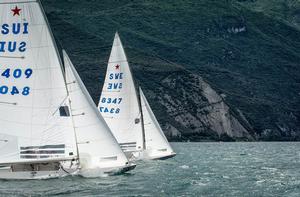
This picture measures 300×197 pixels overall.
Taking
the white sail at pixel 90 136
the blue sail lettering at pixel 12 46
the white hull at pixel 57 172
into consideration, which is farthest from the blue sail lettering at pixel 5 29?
the white hull at pixel 57 172

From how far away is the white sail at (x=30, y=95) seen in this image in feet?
129

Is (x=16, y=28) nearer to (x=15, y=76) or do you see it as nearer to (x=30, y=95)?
(x=15, y=76)

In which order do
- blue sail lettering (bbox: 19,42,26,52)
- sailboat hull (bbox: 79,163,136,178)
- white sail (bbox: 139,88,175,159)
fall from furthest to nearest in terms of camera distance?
A: white sail (bbox: 139,88,175,159)
sailboat hull (bbox: 79,163,136,178)
blue sail lettering (bbox: 19,42,26,52)

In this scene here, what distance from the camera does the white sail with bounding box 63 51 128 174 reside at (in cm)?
4119

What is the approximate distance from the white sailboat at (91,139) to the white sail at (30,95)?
1212mm

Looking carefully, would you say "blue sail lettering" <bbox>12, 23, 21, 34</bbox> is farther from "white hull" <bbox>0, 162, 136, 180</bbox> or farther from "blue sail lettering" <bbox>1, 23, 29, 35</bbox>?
"white hull" <bbox>0, 162, 136, 180</bbox>

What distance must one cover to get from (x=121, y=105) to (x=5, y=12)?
24.3m

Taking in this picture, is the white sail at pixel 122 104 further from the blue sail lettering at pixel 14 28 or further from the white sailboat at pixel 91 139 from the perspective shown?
the blue sail lettering at pixel 14 28

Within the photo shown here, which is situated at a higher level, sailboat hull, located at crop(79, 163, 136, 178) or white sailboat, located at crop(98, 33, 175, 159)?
white sailboat, located at crop(98, 33, 175, 159)

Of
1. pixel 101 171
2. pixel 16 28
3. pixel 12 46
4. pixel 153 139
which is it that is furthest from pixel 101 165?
pixel 153 139

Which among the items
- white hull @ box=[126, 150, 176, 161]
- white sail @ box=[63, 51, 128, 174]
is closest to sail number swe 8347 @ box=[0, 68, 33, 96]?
white sail @ box=[63, 51, 128, 174]

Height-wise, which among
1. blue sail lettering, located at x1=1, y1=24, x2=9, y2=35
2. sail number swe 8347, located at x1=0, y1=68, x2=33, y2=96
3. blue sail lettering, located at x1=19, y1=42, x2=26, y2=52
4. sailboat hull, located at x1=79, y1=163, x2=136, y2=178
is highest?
blue sail lettering, located at x1=1, y1=24, x2=9, y2=35

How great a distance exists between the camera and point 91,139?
41.3 metres

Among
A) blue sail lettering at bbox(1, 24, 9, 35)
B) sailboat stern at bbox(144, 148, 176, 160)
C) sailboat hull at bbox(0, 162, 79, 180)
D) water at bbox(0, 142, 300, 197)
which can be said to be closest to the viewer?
water at bbox(0, 142, 300, 197)
